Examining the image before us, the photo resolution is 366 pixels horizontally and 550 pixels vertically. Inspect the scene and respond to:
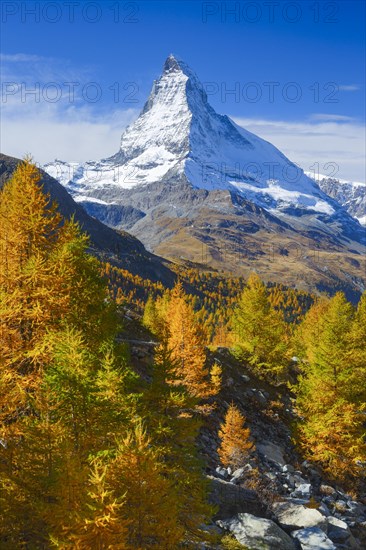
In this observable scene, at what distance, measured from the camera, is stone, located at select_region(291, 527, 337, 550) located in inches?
583

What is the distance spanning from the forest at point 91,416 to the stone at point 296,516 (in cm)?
334

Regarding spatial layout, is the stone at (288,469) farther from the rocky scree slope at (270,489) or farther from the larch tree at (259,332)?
the larch tree at (259,332)

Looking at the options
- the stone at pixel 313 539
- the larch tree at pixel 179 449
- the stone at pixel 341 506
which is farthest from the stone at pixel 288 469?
the larch tree at pixel 179 449

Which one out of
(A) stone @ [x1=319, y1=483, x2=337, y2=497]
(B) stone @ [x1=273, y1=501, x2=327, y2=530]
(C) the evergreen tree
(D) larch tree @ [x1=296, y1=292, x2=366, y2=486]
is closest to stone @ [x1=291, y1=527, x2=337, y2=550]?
(B) stone @ [x1=273, y1=501, x2=327, y2=530]

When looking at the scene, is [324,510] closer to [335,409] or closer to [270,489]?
[270,489]

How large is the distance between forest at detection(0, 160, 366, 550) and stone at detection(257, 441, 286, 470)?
157cm

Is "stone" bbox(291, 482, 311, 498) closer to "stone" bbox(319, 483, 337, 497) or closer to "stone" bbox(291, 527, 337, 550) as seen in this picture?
"stone" bbox(319, 483, 337, 497)

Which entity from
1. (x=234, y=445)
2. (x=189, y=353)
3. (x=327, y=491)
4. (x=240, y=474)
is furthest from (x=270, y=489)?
(x=189, y=353)

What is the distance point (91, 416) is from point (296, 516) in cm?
1046

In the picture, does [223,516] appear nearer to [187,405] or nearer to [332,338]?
[187,405]

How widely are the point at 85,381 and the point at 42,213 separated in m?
7.91

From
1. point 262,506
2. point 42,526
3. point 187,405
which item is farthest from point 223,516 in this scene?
point 42,526

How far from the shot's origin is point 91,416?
10953 mm

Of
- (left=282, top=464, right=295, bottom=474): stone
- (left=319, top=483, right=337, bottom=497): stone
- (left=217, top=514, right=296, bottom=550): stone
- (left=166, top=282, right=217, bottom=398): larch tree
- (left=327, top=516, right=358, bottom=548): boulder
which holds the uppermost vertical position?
(left=166, top=282, right=217, bottom=398): larch tree
